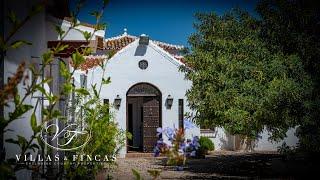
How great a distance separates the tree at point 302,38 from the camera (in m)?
6.10

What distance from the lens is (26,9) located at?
12.9ft

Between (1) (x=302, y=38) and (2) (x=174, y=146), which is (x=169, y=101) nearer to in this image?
(1) (x=302, y=38)

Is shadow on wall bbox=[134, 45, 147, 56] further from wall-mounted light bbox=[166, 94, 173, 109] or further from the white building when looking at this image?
wall-mounted light bbox=[166, 94, 173, 109]

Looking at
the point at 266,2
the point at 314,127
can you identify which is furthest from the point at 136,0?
Answer: the point at 314,127

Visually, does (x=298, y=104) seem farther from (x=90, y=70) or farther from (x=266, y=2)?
(x=90, y=70)

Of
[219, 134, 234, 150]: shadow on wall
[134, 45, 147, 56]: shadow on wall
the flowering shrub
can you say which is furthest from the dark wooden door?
the flowering shrub

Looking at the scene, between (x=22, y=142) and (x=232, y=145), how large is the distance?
1125cm

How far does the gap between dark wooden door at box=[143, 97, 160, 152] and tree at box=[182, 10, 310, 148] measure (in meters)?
2.64

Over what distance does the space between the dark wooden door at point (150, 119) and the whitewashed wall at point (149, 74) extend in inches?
8.4

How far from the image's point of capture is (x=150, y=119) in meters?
10.9

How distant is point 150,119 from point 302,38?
503cm

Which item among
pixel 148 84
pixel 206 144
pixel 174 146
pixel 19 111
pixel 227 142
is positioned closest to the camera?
pixel 19 111

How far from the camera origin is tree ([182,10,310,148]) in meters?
6.32

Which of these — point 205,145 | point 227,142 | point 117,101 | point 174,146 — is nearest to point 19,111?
point 174,146
